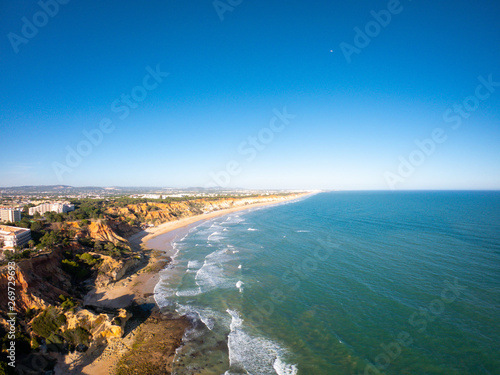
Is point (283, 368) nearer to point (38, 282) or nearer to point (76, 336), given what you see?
point (76, 336)

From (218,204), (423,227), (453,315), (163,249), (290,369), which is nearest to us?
(290,369)

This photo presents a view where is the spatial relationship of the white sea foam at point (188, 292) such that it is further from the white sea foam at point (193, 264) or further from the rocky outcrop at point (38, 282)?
the rocky outcrop at point (38, 282)

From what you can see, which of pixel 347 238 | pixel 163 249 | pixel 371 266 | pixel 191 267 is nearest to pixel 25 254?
pixel 191 267

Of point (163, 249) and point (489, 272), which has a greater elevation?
point (489, 272)

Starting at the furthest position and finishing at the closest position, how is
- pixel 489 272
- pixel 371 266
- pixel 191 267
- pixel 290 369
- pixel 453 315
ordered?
pixel 191 267
pixel 371 266
pixel 489 272
pixel 453 315
pixel 290 369

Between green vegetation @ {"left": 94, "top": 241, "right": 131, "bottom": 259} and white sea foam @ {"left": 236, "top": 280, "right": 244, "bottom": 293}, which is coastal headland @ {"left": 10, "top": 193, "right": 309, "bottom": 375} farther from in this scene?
white sea foam @ {"left": 236, "top": 280, "right": 244, "bottom": 293}

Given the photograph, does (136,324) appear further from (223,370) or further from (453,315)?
(453,315)

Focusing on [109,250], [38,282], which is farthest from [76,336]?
[109,250]
